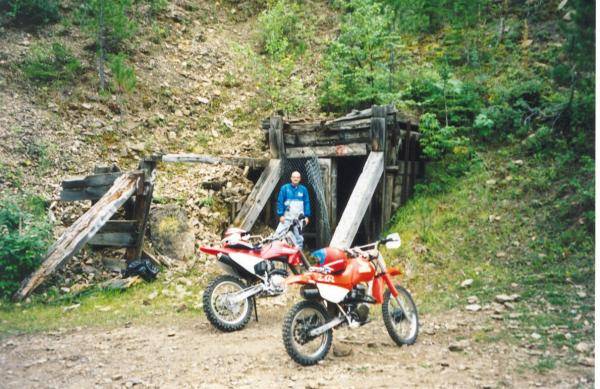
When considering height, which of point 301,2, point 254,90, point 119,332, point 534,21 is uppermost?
point 301,2

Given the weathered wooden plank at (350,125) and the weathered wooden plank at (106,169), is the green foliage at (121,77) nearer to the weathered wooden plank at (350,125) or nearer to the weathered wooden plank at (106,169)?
the weathered wooden plank at (106,169)

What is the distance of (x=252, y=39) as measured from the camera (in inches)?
677

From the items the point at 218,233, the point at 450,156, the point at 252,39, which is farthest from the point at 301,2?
the point at 218,233

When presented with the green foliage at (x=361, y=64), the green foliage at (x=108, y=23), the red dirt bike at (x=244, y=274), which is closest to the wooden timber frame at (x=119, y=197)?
the red dirt bike at (x=244, y=274)

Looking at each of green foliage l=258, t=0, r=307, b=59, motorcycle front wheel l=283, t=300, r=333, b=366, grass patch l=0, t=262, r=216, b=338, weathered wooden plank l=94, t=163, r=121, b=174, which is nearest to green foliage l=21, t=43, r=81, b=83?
weathered wooden plank l=94, t=163, r=121, b=174

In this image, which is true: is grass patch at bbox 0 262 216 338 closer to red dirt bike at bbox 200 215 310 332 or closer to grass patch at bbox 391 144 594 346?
red dirt bike at bbox 200 215 310 332

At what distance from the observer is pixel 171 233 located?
8.98 m

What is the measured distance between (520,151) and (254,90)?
8.39m

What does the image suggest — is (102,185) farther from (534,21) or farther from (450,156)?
(534,21)

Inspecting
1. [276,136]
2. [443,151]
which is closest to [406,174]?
[443,151]

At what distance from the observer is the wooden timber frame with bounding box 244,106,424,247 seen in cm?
928

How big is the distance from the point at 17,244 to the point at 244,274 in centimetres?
366

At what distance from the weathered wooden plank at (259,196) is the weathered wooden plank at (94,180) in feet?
8.06

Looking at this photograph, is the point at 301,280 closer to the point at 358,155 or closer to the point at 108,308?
the point at 108,308
